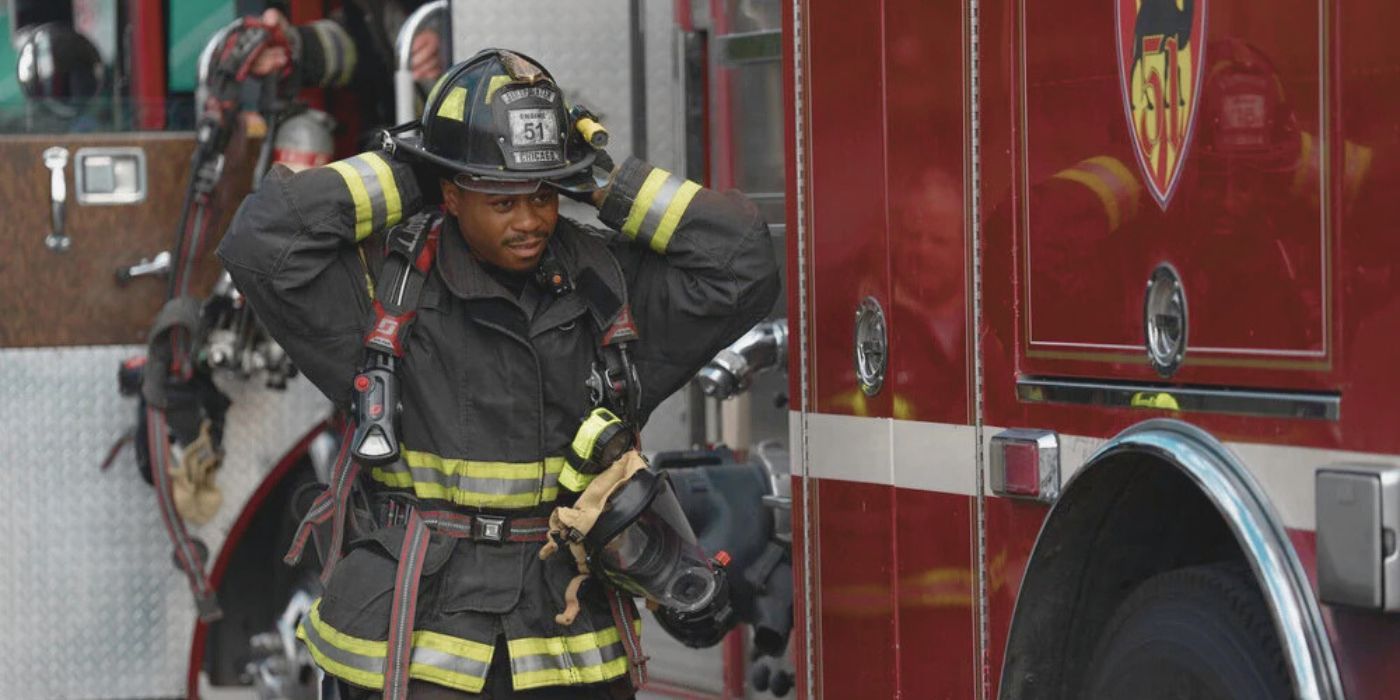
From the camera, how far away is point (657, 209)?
418cm

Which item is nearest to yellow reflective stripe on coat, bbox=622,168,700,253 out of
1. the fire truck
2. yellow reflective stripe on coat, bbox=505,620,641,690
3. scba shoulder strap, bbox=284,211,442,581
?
scba shoulder strap, bbox=284,211,442,581

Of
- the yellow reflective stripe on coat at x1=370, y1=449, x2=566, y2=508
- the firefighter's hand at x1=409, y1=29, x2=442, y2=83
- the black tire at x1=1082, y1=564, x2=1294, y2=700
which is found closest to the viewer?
the black tire at x1=1082, y1=564, x2=1294, y2=700

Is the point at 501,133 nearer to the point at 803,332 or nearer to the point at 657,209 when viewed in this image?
the point at 657,209

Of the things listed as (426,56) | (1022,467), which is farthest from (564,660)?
(426,56)

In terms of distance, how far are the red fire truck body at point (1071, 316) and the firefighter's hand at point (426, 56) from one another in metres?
2.14

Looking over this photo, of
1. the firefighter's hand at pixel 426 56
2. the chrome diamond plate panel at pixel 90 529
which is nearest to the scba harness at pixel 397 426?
the firefighter's hand at pixel 426 56

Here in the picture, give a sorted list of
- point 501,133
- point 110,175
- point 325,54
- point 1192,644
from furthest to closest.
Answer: point 325,54, point 110,175, point 501,133, point 1192,644

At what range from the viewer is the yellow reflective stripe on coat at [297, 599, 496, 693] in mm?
4059

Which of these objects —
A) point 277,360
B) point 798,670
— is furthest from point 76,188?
point 798,670

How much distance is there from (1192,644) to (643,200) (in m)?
1.43

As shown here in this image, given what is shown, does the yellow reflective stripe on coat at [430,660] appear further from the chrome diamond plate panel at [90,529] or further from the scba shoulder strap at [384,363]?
the chrome diamond plate panel at [90,529]

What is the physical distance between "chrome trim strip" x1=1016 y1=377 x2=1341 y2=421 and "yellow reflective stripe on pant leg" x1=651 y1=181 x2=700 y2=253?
94 cm

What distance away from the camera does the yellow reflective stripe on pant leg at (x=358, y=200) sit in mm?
4129

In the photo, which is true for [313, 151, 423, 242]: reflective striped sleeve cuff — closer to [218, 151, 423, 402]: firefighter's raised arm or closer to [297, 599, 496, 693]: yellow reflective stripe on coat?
[218, 151, 423, 402]: firefighter's raised arm
